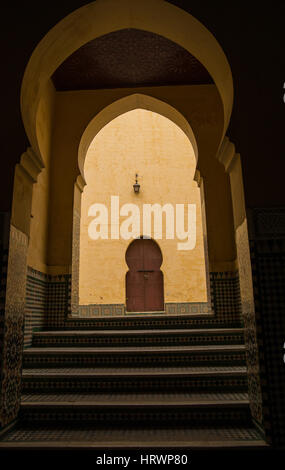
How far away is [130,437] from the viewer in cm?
256

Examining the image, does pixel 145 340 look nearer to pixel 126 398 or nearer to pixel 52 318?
pixel 126 398

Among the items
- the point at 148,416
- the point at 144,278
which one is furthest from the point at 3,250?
the point at 144,278

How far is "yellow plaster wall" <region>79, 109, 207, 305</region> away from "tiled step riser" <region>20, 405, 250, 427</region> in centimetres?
706

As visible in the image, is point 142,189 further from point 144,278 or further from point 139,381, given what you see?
point 139,381

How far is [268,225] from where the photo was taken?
106 inches

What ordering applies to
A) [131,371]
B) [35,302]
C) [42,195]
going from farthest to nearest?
[42,195]
[35,302]
[131,371]

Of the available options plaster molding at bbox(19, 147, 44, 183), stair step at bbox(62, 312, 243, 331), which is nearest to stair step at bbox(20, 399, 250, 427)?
stair step at bbox(62, 312, 243, 331)

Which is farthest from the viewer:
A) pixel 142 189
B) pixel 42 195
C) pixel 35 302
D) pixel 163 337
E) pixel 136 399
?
pixel 142 189

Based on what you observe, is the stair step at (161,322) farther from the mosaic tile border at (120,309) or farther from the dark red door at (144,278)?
the dark red door at (144,278)

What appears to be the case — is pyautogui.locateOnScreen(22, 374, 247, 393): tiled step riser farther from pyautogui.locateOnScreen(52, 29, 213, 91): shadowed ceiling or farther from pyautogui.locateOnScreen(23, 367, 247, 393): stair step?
pyautogui.locateOnScreen(52, 29, 213, 91): shadowed ceiling

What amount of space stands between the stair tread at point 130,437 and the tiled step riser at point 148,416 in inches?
2.4

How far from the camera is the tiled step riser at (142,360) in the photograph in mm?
3549

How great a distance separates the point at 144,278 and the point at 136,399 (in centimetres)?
731
